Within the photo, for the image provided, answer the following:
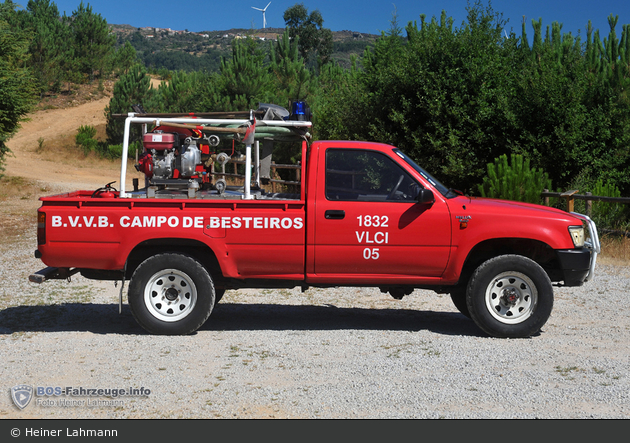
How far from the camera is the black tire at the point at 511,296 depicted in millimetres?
6766

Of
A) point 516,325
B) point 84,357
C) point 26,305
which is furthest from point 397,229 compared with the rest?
point 26,305

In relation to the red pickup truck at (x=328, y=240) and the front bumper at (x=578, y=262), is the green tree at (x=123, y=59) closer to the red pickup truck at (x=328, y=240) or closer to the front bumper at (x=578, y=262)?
the red pickup truck at (x=328, y=240)

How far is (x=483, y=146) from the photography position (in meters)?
17.3

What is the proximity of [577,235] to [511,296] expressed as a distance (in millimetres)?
929

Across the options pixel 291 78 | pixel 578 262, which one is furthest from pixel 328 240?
pixel 291 78

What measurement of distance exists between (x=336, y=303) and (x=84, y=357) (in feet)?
12.2

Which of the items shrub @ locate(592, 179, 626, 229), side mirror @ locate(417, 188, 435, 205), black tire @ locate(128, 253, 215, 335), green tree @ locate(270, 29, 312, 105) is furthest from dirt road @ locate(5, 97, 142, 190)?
side mirror @ locate(417, 188, 435, 205)

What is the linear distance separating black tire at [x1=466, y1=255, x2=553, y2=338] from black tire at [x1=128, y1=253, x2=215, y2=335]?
9.02 ft

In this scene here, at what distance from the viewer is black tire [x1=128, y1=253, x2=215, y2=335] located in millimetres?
6770

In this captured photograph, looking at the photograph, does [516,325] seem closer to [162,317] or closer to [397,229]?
[397,229]

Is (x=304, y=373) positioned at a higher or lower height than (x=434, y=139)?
lower

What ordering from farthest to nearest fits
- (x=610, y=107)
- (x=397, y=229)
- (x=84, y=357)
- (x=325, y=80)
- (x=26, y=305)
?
(x=325, y=80) < (x=610, y=107) < (x=26, y=305) < (x=397, y=229) < (x=84, y=357)

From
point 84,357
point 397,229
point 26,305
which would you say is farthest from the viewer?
point 26,305

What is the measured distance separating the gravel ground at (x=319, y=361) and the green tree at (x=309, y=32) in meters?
62.4
